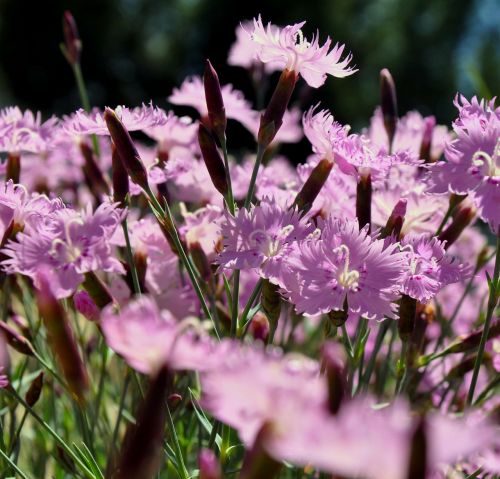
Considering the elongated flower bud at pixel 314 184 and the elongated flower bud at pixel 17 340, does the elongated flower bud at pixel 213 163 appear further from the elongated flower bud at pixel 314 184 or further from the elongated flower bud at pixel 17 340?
the elongated flower bud at pixel 17 340

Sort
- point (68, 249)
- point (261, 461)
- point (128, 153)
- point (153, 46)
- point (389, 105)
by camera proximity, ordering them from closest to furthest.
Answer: point (261, 461) → point (68, 249) → point (128, 153) → point (389, 105) → point (153, 46)

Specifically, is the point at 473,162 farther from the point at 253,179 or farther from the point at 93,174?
the point at 93,174

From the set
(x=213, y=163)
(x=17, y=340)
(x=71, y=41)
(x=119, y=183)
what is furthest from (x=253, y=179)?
(x=71, y=41)

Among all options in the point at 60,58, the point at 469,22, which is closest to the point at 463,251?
the point at 60,58

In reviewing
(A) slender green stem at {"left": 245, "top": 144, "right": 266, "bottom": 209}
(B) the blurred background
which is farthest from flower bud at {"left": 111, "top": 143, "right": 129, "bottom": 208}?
(B) the blurred background

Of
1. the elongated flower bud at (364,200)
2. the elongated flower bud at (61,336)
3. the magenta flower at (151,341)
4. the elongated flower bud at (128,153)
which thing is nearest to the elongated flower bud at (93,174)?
the elongated flower bud at (128,153)

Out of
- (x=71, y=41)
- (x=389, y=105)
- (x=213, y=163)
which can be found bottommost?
(x=213, y=163)
